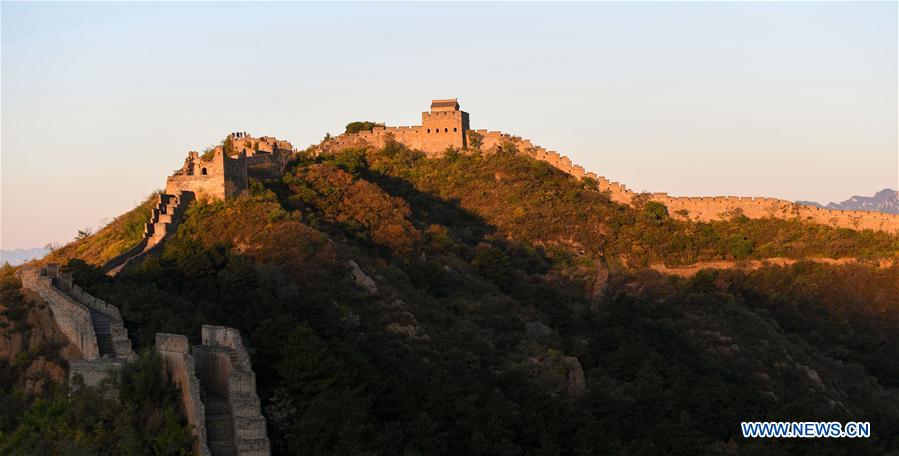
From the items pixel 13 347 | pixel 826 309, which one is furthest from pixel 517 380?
pixel 826 309

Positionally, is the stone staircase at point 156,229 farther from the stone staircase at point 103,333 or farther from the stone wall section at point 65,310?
the stone staircase at point 103,333

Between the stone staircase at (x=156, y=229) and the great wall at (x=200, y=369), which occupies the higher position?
the stone staircase at (x=156, y=229)

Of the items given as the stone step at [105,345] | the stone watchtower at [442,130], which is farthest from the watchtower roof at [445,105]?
the stone step at [105,345]

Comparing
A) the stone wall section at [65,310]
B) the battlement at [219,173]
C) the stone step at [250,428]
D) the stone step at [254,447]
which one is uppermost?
the battlement at [219,173]

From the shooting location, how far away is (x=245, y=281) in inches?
1474

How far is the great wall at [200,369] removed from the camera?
25.8m

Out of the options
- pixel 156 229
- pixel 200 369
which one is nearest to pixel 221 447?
pixel 200 369

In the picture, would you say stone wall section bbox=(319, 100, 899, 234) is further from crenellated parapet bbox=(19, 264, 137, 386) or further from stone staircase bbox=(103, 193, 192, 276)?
crenellated parapet bbox=(19, 264, 137, 386)

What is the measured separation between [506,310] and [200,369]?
17175mm

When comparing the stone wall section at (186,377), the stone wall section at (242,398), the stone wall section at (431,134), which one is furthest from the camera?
the stone wall section at (431,134)

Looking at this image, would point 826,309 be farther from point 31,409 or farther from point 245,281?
point 31,409

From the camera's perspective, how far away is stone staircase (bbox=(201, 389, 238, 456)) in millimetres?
25547

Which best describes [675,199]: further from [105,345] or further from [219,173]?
[105,345]

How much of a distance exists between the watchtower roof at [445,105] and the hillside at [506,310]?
2.89 meters
